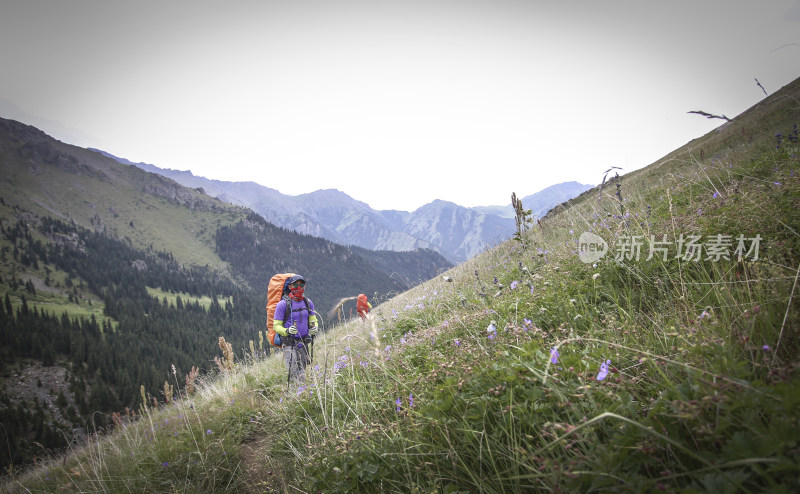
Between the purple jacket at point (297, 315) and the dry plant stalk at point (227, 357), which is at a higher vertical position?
the purple jacket at point (297, 315)

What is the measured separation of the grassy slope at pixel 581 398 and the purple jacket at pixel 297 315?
9.34ft

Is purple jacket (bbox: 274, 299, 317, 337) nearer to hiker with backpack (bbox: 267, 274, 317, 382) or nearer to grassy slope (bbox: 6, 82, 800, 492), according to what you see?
hiker with backpack (bbox: 267, 274, 317, 382)

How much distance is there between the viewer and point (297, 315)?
25.3ft

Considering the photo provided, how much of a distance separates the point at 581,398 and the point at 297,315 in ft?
23.1

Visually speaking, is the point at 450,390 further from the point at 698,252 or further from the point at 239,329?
the point at 239,329

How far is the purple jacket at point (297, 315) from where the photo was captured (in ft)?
24.7

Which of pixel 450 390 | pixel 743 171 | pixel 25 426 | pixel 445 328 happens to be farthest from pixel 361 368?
pixel 25 426

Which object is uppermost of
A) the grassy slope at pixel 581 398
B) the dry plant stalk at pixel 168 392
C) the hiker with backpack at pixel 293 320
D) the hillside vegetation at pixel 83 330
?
the grassy slope at pixel 581 398

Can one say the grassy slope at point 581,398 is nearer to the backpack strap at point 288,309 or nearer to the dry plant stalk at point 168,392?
the dry plant stalk at point 168,392

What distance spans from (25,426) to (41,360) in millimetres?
33823

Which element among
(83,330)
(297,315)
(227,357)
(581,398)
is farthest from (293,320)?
(83,330)

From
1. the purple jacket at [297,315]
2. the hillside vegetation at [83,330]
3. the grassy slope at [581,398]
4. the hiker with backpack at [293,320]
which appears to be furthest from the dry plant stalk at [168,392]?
the hillside vegetation at [83,330]

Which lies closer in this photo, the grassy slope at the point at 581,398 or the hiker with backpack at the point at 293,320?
the grassy slope at the point at 581,398

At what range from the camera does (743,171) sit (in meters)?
4.82
